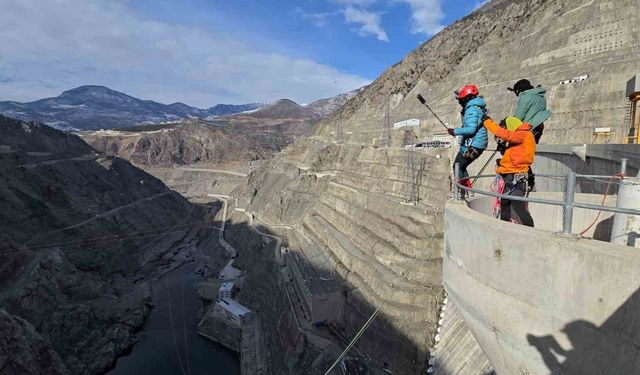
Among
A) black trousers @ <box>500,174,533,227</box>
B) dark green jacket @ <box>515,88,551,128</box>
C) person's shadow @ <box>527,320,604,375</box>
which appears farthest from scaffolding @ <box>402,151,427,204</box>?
person's shadow @ <box>527,320,604,375</box>

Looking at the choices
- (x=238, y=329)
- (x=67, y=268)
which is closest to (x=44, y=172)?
(x=67, y=268)

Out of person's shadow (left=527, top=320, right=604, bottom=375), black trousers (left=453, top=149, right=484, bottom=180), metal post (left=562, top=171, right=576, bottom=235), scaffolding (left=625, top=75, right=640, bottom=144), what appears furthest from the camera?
scaffolding (left=625, top=75, right=640, bottom=144)

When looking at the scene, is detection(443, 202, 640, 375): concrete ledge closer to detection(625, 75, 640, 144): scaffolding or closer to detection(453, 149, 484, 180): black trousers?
detection(453, 149, 484, 180): black trousers

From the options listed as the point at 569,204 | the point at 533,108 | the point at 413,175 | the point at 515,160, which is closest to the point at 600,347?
the point at 569,204

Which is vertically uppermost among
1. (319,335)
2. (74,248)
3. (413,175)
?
(413,175)

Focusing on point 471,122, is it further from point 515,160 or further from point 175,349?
point 175,349
